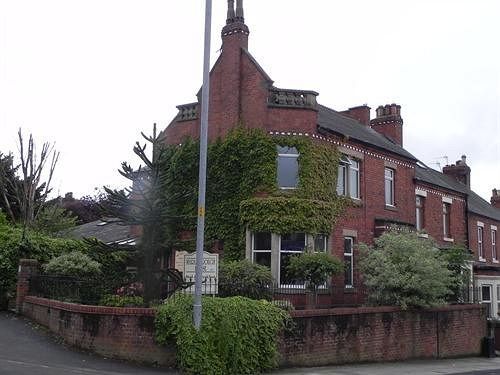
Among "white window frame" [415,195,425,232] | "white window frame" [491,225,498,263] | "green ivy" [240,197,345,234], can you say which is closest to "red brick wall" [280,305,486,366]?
"green ivy" [240,197,345,234]

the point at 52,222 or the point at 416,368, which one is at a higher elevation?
the point at 52,222

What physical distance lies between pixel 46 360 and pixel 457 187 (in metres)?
30.2

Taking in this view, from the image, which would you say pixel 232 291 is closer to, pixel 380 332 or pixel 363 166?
pixel 380 332

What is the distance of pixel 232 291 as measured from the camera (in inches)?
672

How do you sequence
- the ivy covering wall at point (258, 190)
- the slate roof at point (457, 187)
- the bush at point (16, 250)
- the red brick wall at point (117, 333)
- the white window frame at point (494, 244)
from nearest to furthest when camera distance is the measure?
the red brick wall at point (117, 333)
the bush at point (16, 250)
the ivy covering wall at point (258, 190)
the slate roof at point (457, 187)
the white window frame at point (494, 244)

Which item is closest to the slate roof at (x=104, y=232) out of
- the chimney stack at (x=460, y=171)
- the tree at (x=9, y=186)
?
the tree at (x=9, y=186)

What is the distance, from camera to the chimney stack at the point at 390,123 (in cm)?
3400

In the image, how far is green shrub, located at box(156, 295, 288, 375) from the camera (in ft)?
43.0

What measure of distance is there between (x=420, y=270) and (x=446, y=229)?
592 inches

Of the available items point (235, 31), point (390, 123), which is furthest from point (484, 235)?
point (235, 31)

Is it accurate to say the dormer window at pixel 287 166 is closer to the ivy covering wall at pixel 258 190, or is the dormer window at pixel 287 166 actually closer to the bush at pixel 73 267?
the ivy covering wall at pixel 258 190

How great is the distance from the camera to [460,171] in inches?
1650

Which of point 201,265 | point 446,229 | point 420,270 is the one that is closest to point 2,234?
point 201,265

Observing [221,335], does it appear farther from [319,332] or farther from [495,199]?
[495,199]
